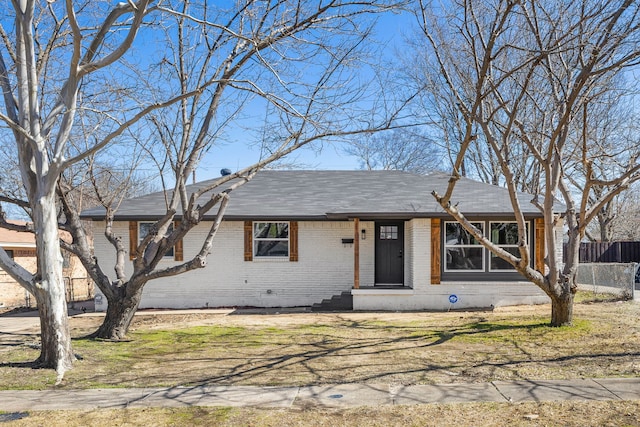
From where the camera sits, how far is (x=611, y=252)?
2775 cm

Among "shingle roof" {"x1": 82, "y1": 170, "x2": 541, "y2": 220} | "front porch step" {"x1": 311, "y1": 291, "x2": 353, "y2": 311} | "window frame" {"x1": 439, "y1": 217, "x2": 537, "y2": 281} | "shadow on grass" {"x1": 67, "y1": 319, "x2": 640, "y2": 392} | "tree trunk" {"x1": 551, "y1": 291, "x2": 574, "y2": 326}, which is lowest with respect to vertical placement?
"shadow on grass" {"x1": 67, "y1": 319, "x2": 640, "y2": 392}

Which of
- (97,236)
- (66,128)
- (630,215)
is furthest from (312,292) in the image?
(630,215)

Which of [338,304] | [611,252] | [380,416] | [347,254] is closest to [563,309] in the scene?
[338,304]

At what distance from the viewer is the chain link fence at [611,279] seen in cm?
1437

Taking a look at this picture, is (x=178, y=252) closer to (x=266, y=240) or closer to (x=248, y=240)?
(x=248, y=240)

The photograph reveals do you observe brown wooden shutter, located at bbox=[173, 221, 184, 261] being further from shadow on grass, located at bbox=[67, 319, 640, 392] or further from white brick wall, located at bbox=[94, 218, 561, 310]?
shadow on grass, located at bbox=[67, 319, 640, 392]

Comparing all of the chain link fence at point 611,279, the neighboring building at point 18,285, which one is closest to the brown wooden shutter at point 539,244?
the chain link fence at point 611,279

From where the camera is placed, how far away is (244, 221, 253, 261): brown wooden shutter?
1519 cm

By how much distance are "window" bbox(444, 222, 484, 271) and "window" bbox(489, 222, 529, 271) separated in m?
0.31

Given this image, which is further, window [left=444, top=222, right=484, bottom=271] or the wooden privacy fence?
the wooden privacy fence

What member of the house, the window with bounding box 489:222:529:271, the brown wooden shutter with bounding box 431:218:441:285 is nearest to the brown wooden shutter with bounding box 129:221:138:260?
the house

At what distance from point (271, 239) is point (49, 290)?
8.23m

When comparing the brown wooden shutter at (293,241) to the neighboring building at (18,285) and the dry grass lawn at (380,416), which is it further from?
the dry grass lawn at (380,416)

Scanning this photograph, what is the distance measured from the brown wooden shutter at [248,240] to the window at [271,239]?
0.13 meters
